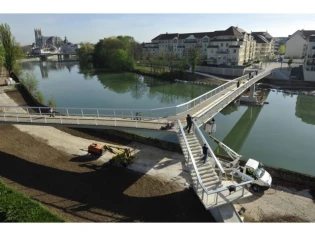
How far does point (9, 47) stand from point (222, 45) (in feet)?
164

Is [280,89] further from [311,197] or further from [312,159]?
[311,197]

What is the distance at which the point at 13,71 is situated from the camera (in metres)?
50.0

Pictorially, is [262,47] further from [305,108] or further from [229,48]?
[305,108]

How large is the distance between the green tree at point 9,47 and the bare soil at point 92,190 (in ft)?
125

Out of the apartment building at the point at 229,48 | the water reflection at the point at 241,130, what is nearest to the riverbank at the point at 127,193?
the water reflection at the point at 241,130

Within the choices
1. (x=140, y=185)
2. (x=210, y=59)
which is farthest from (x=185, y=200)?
(x=210, y=59)

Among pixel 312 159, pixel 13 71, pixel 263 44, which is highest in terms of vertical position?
pixel 263 44

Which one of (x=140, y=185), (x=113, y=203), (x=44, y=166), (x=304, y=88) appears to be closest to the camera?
(x=113, y=203)

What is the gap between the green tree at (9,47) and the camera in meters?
45.4

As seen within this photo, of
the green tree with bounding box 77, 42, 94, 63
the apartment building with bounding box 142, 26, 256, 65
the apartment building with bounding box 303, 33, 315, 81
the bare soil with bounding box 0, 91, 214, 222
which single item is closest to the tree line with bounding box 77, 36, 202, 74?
the green tree with bounding box 77, 42, 94, 63

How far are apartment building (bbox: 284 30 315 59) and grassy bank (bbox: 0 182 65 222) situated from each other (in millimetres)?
85380

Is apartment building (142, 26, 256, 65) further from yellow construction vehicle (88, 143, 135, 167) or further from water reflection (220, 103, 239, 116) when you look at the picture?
yellow construction vehicle (88, 143, 135, 167)

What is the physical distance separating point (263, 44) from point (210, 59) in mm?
29077

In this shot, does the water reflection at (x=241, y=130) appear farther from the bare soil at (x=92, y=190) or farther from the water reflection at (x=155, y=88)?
the water reflection at (x=155, y=88)
